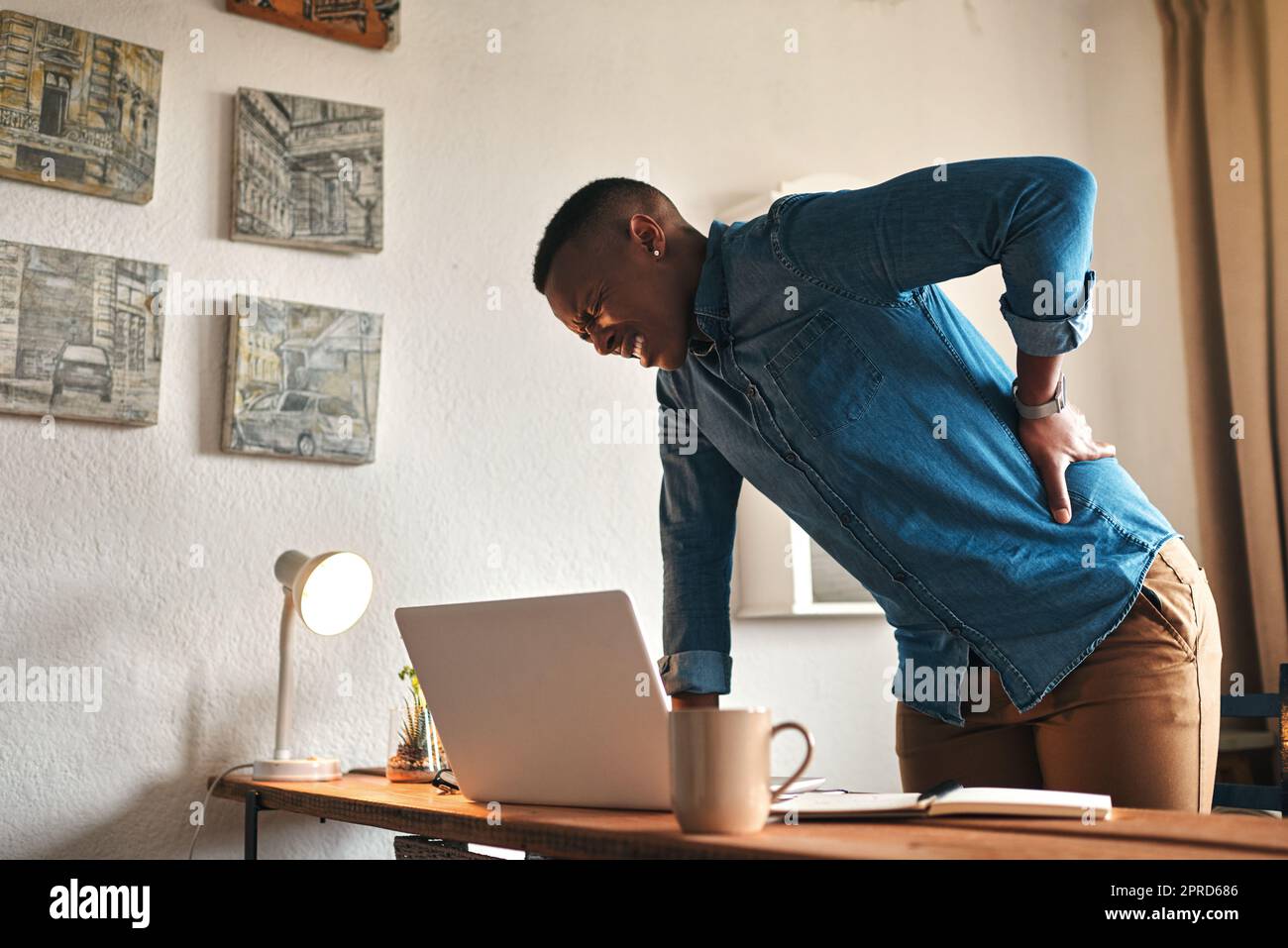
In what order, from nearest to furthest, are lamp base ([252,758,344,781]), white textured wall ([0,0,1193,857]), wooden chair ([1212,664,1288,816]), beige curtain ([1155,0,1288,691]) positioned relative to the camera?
wooden chair ([1212,664,1288,816]) < lamp base ([252,758,344,781]) < white textured wall ([0,0,1193,857]) < beige curtain ([1155,0,1288,691])

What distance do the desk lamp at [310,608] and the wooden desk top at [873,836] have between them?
766 millimetres

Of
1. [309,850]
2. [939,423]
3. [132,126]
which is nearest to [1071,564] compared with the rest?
[939,423]

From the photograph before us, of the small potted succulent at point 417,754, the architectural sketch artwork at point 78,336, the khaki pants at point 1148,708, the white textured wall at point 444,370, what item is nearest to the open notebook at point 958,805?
the khaki pants at point 1148,708

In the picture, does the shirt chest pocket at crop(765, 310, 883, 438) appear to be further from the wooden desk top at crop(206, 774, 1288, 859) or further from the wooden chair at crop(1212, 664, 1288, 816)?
the wooden chair at crop(1212, 664, 1288, 816)

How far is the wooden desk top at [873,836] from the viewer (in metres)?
0.69

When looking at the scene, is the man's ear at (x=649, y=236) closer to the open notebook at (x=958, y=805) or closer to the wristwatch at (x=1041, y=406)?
the wristwatch at (x=1041, y=406)

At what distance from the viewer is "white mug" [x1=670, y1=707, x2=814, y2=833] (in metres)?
0.78

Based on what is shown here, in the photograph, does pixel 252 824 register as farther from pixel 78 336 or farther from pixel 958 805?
pixel 958 805

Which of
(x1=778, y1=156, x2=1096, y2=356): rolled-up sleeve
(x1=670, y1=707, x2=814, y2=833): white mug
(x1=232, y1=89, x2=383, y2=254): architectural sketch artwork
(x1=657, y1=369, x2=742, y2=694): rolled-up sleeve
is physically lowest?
(x1=670, y1=707, x2=814, y2=833): white mug

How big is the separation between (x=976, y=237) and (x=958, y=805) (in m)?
0.53

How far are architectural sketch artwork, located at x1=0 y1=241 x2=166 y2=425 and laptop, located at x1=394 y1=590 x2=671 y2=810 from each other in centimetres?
102

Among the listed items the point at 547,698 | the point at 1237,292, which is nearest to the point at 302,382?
the point at 547,698

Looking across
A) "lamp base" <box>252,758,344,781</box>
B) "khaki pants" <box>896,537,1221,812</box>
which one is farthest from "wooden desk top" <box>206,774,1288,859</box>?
"lamp base" <box>252,758,344,781</box>

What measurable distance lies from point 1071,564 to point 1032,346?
216mm
